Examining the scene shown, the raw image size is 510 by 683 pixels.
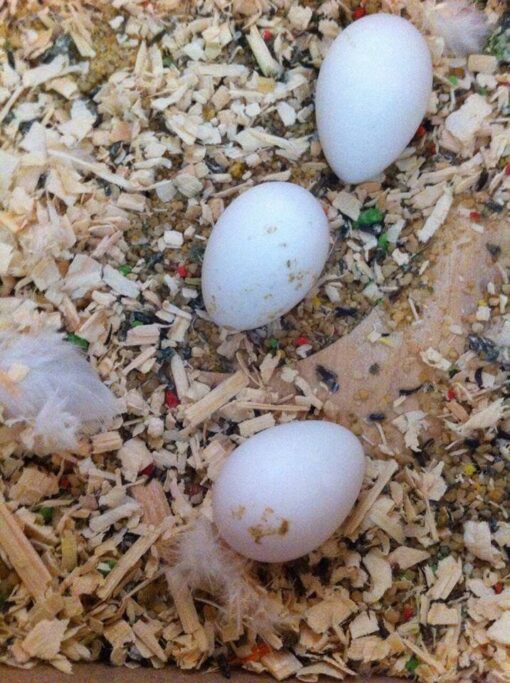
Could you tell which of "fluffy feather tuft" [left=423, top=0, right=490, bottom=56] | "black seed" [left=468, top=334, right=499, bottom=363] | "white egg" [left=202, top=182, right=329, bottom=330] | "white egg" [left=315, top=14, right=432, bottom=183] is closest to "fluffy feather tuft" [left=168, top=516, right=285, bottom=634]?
"white egg" [left=202, top=182, right=329, bottom=330]

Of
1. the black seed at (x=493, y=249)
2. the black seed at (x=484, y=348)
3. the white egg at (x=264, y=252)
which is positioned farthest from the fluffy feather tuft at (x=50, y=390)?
the black seed at (x=493, y=249)

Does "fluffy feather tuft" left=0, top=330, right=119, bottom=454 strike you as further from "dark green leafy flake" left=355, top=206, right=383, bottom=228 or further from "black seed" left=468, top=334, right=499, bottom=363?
"black seed" left=468, top=334, right=499, bottom=363

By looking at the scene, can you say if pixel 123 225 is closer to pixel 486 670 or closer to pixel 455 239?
pixel 455 239

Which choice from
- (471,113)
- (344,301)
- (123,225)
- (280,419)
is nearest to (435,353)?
(344,301)

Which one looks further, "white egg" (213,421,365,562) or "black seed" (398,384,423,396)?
"black seed" (398,384,423,396)

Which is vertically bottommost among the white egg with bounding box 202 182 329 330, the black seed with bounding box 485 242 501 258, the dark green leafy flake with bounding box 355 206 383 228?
the black seed with bounding box 485 242 501 258

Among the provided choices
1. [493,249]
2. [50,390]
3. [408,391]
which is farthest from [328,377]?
[50,390]

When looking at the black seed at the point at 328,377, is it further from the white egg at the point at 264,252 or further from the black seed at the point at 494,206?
the black seed at the point at 494,206
